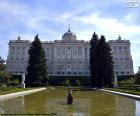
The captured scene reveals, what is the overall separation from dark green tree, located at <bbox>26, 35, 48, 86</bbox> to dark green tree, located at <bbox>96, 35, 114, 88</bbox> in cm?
1031

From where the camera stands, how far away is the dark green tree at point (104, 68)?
147 ft

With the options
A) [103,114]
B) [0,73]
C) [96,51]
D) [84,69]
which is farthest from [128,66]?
[103,114]

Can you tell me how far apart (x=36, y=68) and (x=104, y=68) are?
39.1 feet

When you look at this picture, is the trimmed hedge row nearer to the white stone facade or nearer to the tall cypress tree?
the tall cypress tree

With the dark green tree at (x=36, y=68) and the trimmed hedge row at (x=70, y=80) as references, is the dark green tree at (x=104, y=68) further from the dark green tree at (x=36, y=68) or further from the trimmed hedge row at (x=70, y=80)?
the trimmed hedge row at (x=70, y=80)

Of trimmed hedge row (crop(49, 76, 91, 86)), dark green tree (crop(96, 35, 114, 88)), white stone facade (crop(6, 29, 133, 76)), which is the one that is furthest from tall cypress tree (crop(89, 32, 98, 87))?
white stone facade (crop(6, 29, 133, 76))

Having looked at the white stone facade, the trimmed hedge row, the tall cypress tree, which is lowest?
the trimmed hedge row

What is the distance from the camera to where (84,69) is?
327 feet

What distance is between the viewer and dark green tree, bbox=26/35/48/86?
48.0 metres

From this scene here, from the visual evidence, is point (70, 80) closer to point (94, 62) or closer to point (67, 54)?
point (94, 62)

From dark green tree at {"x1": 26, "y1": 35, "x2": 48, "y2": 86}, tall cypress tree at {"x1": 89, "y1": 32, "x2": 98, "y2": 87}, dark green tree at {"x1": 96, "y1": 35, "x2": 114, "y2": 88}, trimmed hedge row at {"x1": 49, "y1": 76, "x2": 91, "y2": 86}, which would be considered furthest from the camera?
trimmed hedge row at {"x1": 49, "y1": 76, "x2": 91, "y2": 86}

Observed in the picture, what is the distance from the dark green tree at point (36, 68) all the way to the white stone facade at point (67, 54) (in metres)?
50.2

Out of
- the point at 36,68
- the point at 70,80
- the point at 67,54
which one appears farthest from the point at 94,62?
the point at 67,54

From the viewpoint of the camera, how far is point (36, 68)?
48344 millimetres
